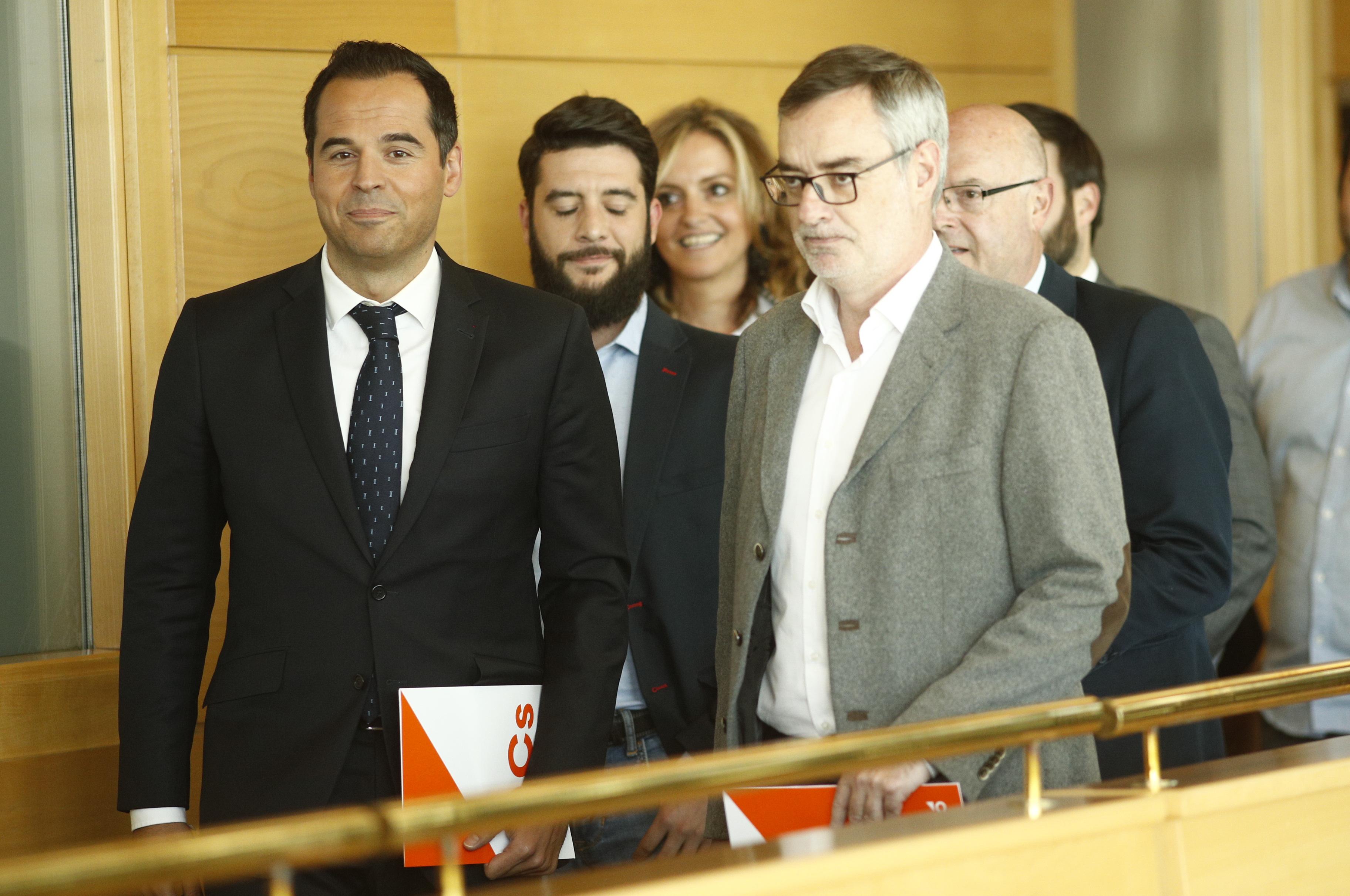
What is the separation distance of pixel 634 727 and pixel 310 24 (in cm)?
224

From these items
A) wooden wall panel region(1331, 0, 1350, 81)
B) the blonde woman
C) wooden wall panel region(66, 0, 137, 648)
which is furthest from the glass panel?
wooden wall panel region(1331, 0, 1350, 81)

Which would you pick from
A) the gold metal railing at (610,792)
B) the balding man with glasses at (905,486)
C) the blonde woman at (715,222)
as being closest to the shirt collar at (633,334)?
the blonde woman at (715,222)

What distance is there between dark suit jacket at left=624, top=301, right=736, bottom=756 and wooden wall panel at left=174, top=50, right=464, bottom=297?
1.23 m

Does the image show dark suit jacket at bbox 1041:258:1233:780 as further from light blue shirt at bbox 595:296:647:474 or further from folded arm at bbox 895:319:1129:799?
light blue shirt at bbox 595:296:647:474

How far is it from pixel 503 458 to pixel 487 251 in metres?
1.78

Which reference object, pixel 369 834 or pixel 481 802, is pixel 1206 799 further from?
pixel 369 834

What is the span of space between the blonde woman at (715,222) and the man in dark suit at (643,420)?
418mm

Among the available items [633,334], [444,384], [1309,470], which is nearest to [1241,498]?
[1309,470]

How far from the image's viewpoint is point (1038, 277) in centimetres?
310

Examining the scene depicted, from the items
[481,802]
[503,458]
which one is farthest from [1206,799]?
[503,458]

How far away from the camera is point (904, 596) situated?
6.75 ft

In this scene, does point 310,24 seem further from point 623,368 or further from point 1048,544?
point 1048,544

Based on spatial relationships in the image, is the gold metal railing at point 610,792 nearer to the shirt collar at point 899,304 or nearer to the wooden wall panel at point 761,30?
the shirt collar at point 899,304

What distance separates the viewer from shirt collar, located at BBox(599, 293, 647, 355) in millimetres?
3270
